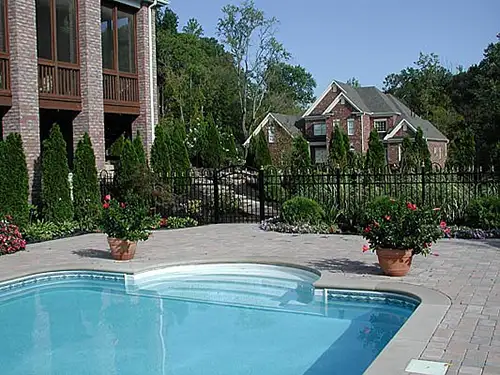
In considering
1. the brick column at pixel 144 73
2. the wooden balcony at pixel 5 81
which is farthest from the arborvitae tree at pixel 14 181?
the brick column at pixel 144 73

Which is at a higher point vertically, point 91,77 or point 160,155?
point 91,77

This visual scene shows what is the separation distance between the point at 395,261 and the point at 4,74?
11105 millimetres

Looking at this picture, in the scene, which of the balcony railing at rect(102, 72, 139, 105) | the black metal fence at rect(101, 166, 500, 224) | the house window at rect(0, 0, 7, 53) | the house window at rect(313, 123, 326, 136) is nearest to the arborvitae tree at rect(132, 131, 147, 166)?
the black metal fence at rect(101, 166, 500, 224)

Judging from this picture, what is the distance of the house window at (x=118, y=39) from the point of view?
17.6 m

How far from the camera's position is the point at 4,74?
47.8 ft

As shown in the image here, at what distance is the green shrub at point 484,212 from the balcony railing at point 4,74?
38.2 ft

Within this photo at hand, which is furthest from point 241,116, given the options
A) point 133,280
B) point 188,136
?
point 133,280

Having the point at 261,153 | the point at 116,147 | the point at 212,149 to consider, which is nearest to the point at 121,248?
the point at 116,147

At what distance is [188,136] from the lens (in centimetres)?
2556

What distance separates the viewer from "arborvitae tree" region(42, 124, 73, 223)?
14.5m

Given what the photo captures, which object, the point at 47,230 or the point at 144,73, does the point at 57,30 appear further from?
the point at 47,230

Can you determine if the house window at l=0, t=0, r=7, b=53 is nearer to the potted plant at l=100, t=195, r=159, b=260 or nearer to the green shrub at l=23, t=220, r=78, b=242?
the green shrub at l=23, t=220, r=78, b=242

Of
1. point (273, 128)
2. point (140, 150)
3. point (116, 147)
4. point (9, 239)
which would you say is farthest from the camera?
point (273, 128)

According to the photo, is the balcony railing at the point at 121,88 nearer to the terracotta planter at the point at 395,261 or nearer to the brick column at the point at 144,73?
the brick column at the point at 144,73
